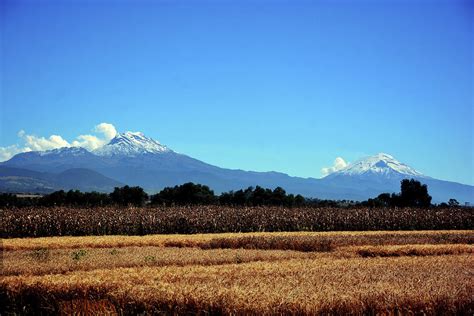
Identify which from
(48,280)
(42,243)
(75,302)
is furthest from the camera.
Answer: (42,243)

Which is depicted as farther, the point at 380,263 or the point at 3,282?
the point at 380,263

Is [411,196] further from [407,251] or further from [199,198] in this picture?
[407,251]

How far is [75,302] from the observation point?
42.4 feet

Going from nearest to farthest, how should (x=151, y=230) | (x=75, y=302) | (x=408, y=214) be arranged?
1. (x=75, y=302)
2. (x=151, y=230)
3. (x=408, y=214)

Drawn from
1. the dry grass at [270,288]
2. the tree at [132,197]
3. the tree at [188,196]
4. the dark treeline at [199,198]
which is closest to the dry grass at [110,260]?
the dry grass at [270,288]

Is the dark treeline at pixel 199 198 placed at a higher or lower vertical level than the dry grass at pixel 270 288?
higher

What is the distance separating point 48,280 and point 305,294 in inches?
272

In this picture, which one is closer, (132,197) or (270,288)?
(270,288)

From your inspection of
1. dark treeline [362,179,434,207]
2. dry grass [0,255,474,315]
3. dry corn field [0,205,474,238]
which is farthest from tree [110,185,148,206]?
dry grass [0,255,474,315]

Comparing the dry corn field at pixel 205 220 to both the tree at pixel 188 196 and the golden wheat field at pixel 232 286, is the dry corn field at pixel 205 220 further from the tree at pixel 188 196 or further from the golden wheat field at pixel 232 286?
the tree at pixel 188 196

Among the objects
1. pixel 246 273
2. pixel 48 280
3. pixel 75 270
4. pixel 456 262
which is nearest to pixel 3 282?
pixel 48 280

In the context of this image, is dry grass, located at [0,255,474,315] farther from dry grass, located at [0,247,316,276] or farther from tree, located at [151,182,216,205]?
tree, located at [151,182,216,205]

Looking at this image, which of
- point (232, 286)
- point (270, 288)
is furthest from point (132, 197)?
point (270, 288)

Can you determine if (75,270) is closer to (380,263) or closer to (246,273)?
(246,273)
